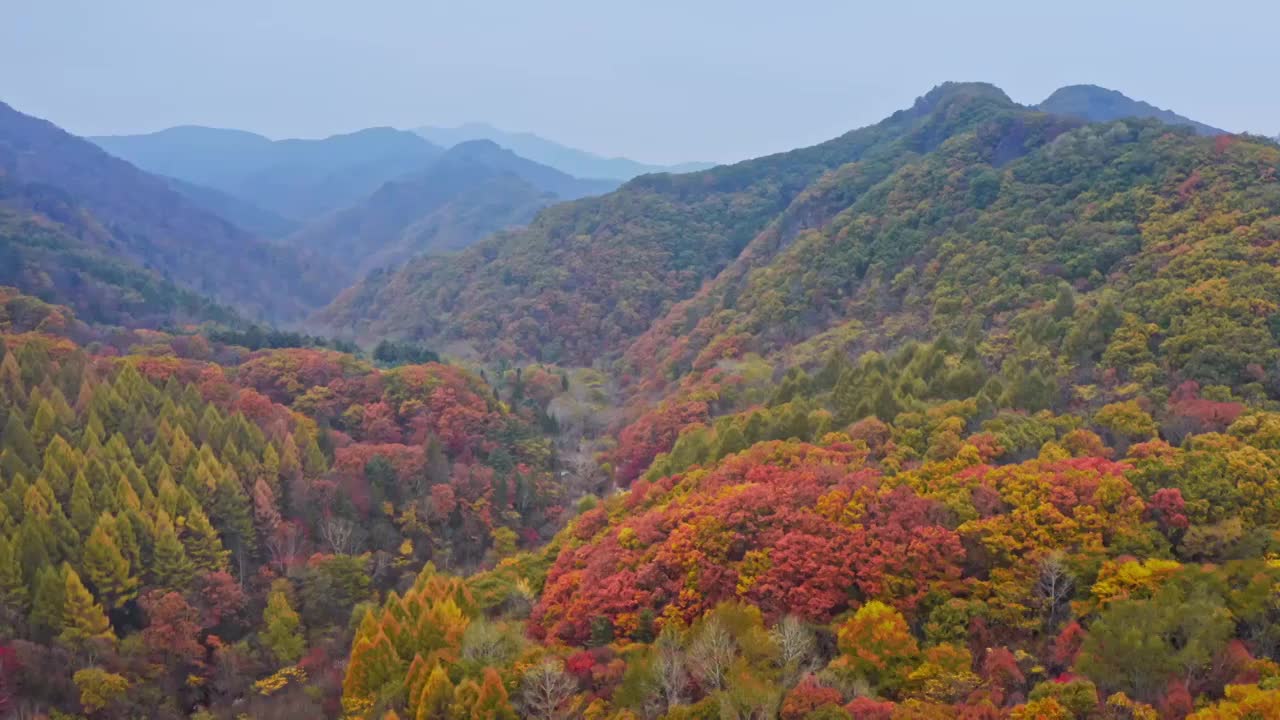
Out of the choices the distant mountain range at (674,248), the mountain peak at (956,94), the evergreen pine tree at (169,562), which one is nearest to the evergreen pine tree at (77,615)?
the evergreen pine tree at (169,562)

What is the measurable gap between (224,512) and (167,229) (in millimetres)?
142930

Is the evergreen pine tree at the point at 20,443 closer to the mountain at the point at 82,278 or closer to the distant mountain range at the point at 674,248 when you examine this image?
the distant mountain range at the point at 674,248

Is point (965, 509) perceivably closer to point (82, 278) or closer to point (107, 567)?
point (107, 567)

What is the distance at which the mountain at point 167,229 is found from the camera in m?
148

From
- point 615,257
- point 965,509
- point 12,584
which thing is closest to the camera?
point 965,509

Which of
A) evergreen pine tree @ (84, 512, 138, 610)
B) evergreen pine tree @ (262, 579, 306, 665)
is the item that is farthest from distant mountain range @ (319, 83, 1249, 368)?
evergreen pine tree @ (84, 512, 138, 610)

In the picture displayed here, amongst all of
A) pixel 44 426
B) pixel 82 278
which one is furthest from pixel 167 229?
pixel 44 426

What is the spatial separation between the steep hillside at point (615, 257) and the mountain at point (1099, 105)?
25.7m

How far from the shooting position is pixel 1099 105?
4867 inches

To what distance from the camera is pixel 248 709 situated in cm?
2881

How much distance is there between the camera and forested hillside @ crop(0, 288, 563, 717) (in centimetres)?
2966

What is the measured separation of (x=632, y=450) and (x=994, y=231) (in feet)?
97.0

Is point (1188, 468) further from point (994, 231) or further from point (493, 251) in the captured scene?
point (493, 251)

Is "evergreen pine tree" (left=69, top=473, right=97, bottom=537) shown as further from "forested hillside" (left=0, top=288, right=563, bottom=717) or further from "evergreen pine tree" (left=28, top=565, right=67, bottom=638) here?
"evergreen pine tree" (left=28, top=565, right=67, bottom=638)
